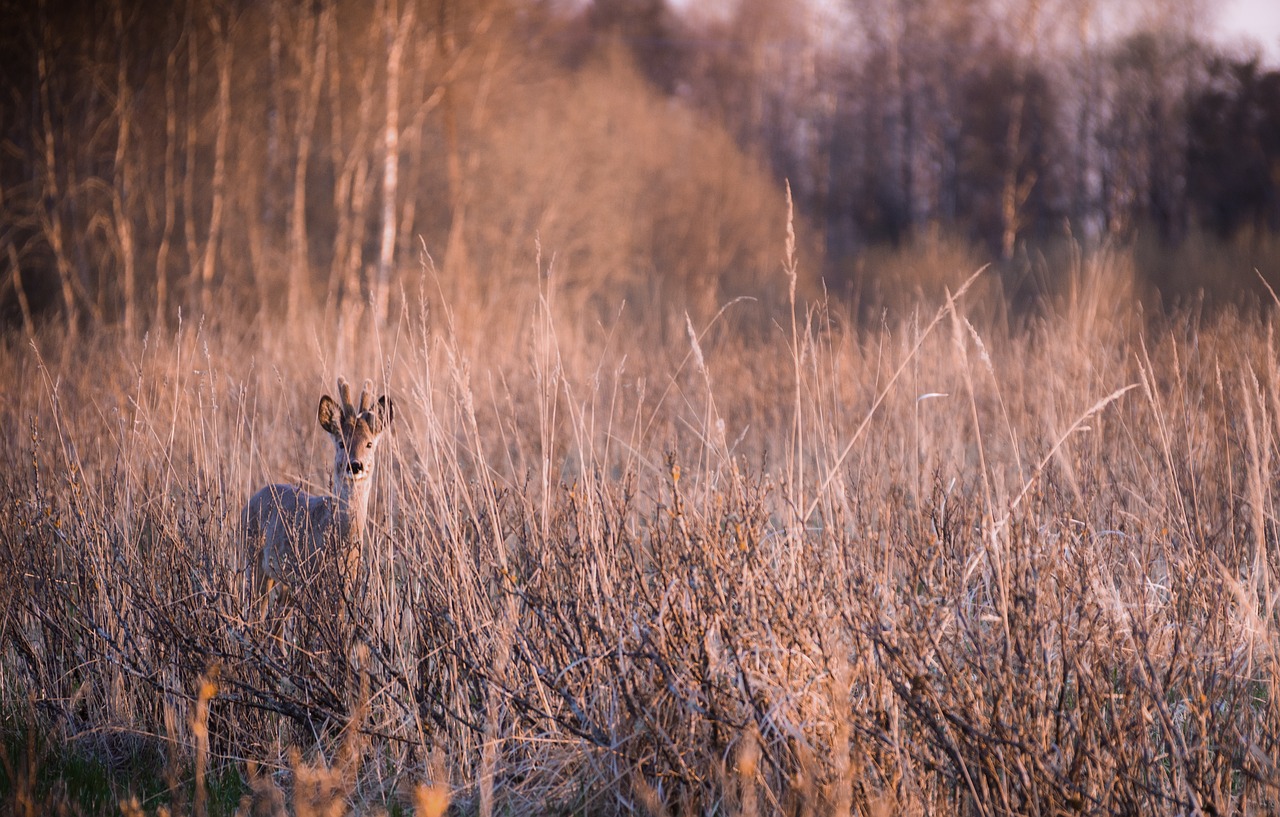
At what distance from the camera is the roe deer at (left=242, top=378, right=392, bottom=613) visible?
11.3 feet

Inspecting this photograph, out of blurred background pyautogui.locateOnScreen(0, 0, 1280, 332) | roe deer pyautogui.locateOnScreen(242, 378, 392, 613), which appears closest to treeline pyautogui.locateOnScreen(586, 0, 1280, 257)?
blurred background pyautogui.locateOnScreen(0, 0, 1280, 332)

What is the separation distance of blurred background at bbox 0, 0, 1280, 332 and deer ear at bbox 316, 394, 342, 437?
189 centimetres

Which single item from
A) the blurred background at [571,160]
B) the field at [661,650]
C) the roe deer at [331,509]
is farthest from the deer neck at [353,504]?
the blurred background at [571,160]

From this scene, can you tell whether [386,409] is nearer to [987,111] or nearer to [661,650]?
[661,650]

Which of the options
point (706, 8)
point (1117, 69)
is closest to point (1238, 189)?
point (1117, 69)

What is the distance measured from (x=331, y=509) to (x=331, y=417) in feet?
1.20

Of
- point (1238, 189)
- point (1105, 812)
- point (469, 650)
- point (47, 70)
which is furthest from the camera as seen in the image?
point (1238, 189)

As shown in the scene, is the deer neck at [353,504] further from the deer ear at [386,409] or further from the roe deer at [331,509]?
the deer ear at [386,409]

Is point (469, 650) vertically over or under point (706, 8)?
under

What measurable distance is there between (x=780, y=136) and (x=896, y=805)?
3070cm

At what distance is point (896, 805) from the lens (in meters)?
2.36

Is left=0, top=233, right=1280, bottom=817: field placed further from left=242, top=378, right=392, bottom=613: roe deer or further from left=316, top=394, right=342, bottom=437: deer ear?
left=316, top=394, right=342, bottom=437: deer ear

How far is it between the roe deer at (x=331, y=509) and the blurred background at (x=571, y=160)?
6.18 ft

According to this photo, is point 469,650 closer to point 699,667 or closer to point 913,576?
point 699,667
